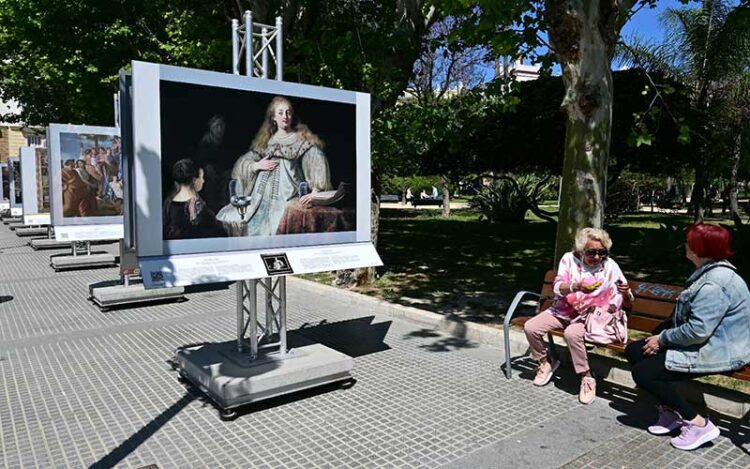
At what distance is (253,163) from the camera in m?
4.79

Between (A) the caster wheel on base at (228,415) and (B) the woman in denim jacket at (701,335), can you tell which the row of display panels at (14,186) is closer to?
(A) the caster wheel on base at (228,415)

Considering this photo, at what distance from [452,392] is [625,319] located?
150cm

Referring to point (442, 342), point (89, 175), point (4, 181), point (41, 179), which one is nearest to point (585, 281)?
point (442, 342)

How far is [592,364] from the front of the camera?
17.1 ft

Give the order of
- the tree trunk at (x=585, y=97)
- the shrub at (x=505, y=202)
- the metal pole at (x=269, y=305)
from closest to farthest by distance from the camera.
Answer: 1. the metal pole at (x=269, y=305)
2. the tree trunk at (x=585, y=97)
3. the shrub at (x=505, y=202)

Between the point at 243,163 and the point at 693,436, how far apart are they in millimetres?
3746

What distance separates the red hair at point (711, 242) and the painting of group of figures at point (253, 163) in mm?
2830

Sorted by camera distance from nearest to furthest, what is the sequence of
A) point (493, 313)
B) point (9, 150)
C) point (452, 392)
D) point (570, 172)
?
1. point (452, 392)
2. point (570, 172)
3. point (493, 313)
4. point (9, 150)

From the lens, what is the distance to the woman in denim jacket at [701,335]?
371 cm

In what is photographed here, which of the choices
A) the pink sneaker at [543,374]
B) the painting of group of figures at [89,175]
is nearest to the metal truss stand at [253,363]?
the pink sneaker at [543,374]

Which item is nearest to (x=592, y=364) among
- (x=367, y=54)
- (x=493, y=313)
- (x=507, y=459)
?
(x=507, y=459)

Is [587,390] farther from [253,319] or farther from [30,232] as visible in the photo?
[30,232]

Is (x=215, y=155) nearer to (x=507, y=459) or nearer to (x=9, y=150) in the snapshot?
(x=507, y=459)

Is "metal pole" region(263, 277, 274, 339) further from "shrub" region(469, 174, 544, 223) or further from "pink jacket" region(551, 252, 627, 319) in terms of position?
"shrub" region(469, 174, 544, 223)
